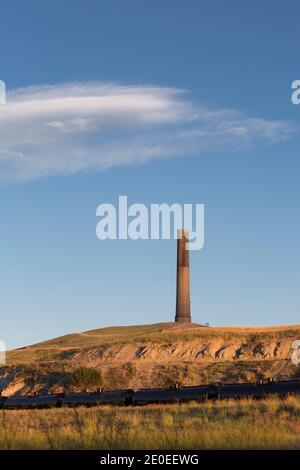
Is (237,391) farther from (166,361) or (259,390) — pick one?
(166,361)

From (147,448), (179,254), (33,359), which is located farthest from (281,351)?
(147,448)

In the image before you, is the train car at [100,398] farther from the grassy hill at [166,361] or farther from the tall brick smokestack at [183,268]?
the tall brick smokestack at [183,268]

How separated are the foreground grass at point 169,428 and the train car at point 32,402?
61.7 inches

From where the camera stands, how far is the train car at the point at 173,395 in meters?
30.7

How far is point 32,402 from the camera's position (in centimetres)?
3550

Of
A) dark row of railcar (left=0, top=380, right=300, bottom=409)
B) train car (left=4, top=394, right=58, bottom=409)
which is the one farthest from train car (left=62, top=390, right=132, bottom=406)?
train car (left=4, top=394, right=58, bottom=409)

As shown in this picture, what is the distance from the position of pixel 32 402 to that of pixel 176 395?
25.7 feet

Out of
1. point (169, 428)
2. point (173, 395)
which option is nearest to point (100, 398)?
point (173, 395)

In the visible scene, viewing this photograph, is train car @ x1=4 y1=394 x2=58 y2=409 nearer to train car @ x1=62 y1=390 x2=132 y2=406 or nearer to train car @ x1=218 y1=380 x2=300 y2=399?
train car @ x1=62 y1=390 x2=132 y2=406

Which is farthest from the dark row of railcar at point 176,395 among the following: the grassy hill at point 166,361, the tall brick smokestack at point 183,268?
the tall brick smokestack at point 183,268

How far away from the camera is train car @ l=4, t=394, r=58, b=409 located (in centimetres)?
3409

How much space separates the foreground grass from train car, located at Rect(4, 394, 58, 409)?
1.57m
